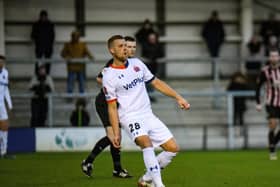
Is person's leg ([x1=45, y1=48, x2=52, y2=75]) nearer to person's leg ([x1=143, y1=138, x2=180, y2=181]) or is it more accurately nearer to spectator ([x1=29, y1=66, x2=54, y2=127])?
spectator ([x1=29, y1=66, x2=54, y2=127])

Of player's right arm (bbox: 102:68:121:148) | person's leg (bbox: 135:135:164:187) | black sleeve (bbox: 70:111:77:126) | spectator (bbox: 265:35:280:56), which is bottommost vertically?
black sleeve (bbox: 70:111:77:126)

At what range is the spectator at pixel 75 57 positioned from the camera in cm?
2277

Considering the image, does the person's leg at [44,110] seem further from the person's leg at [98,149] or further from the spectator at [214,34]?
the person's leg at [98,149]

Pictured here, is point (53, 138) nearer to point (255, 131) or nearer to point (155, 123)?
point (255, 131)

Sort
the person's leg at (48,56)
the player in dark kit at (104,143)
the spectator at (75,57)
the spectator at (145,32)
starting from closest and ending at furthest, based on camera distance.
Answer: the player in dark kit at (104,143) → the spectator at (75,57) → the person's leg at (48,56) → the spectator at (145,32)

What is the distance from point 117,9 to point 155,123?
16.3 m

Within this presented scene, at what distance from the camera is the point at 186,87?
81.1 ft

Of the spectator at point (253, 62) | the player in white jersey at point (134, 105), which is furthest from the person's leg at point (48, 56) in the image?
the player in white jersey at point (134, 105)

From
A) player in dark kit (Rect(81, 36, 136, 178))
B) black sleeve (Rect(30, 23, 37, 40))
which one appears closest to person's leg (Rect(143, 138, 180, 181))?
player in dark kit (Rect(81, 36, 136, 178))

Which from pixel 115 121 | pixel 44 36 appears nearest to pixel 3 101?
pixel 44 36

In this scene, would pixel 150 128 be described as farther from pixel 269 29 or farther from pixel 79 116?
pixel 269 29

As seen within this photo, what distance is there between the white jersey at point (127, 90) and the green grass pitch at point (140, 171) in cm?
167

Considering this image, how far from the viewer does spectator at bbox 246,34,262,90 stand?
965 inches

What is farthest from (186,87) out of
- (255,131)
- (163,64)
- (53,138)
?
(53,138)
